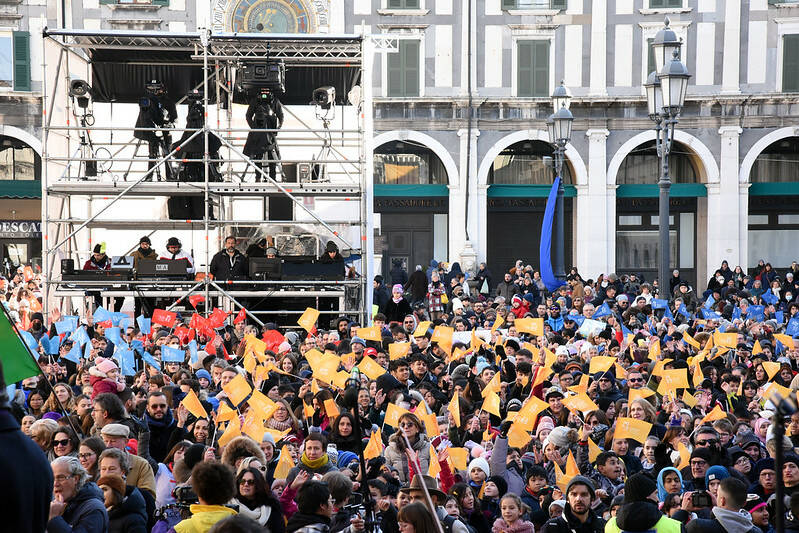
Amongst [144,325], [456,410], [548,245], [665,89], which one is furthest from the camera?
[548,245]

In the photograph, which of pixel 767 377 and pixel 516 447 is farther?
pixel 767 377

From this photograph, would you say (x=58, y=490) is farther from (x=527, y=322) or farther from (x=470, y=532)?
(x=527, y=322)

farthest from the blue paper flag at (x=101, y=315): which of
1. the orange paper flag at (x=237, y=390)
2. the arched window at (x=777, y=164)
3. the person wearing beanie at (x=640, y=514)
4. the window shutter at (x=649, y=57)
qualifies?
the arched window at (x=777, y=164)

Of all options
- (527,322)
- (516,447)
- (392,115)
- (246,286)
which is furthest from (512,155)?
(516,447)

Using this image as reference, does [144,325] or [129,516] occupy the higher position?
[144,325]

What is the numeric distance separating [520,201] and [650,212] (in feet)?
15.0

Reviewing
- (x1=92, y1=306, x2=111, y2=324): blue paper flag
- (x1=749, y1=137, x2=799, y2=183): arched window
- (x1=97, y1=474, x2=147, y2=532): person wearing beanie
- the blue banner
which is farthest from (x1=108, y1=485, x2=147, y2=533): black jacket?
(x1=749, y1=137, x2=799, y2=183): arched window

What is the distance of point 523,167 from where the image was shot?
124 ft

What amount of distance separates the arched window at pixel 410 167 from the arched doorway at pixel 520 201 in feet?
5.97

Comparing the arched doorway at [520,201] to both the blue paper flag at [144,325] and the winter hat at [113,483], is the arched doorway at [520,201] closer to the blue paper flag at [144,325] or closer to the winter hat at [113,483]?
the blue paper flag at [144,325]

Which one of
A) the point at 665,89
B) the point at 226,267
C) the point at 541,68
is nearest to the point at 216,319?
the point at 226,267

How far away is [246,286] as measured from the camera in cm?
1981

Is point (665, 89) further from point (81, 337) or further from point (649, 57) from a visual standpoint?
point (649, 57)

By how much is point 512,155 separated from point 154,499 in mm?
31349
